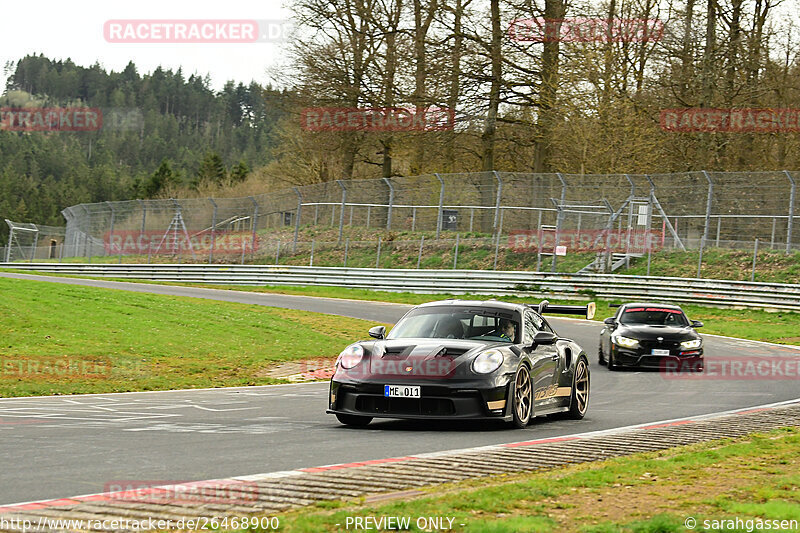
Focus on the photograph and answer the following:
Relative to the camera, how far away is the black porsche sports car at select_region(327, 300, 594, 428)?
9.98 m

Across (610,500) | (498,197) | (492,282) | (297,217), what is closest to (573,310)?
(610,500)

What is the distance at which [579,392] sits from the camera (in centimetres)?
1209

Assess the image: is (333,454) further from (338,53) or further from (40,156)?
(40,156)

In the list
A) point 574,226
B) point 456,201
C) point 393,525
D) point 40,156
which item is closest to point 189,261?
point 456,201

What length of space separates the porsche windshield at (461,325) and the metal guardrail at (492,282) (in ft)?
77.3

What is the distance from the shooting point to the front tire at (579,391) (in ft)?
39.2

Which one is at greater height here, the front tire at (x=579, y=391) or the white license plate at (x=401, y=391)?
the white license plate at (x=401, y=391)

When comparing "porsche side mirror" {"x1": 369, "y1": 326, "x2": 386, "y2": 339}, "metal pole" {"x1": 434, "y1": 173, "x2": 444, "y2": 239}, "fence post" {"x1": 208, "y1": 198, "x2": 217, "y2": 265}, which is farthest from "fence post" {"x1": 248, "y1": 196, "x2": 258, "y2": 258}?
"porsche side mirror" {"x1": 369, "y1": 326, "x2": 386, "y2": 339}

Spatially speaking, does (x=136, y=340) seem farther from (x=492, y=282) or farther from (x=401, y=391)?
(x=492, y=282)

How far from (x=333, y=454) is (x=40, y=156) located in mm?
179755

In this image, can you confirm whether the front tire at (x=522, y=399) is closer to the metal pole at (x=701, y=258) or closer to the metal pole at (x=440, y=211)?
the metal pole at (x=701, y=258)

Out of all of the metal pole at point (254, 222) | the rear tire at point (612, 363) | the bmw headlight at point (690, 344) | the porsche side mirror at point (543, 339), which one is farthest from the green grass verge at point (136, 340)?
the metal pole at point (254, 222)

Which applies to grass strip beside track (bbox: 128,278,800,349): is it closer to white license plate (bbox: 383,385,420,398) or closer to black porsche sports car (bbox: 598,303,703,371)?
black porsche sports car (bbox: 598,303,703,371)

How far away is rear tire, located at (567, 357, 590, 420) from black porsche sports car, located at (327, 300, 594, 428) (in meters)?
0.09
